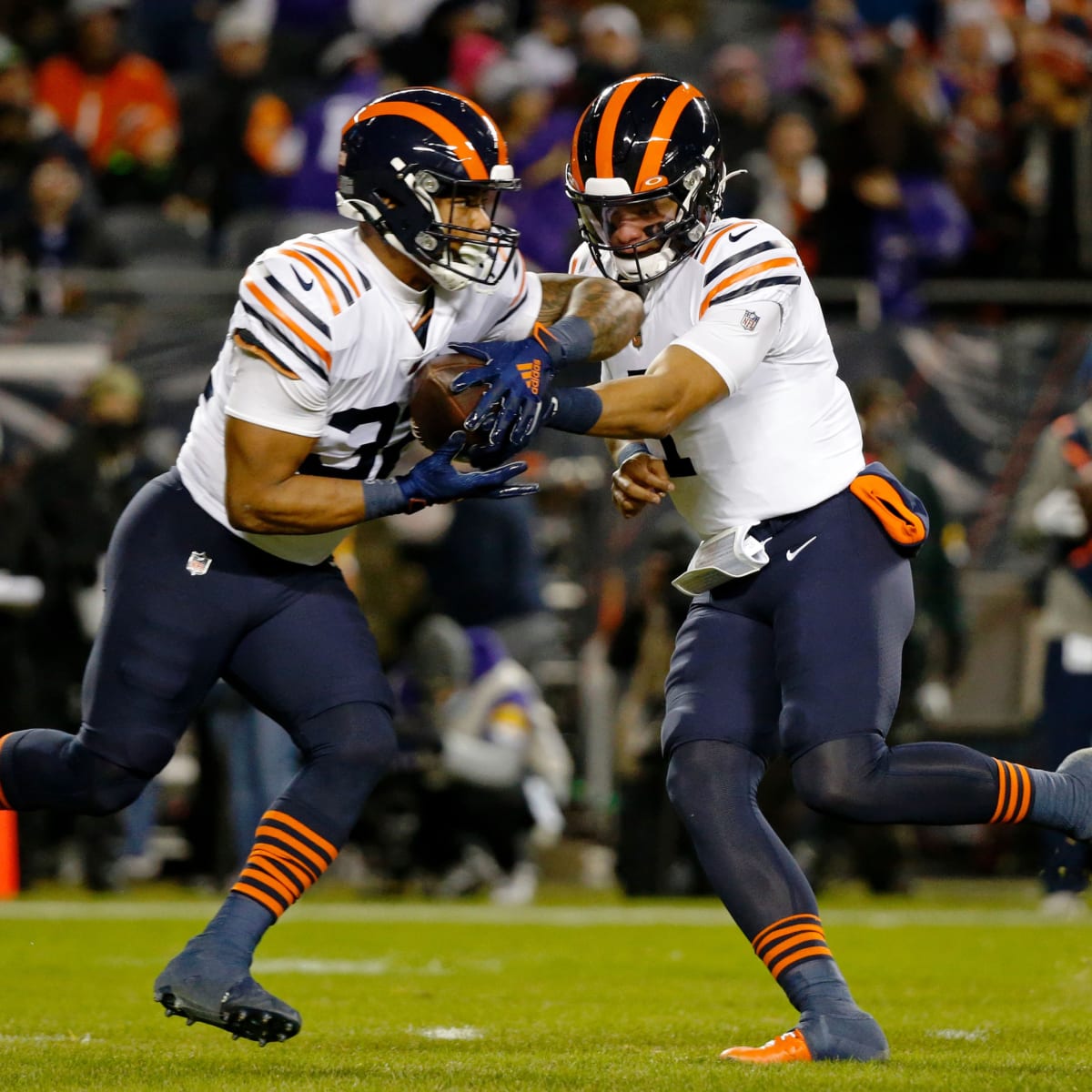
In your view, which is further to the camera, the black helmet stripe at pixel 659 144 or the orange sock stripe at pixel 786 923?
the black helmet stripe at pixel 659 144

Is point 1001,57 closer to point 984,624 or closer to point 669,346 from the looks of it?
point 984,624

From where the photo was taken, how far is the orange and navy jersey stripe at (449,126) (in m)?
4.07

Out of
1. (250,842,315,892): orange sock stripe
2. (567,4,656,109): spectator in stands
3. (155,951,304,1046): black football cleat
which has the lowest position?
(155,951,304,1046): black football cleat

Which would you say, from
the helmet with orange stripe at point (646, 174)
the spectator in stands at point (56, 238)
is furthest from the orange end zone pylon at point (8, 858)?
the helmet with orange stripe at point (646, 174)

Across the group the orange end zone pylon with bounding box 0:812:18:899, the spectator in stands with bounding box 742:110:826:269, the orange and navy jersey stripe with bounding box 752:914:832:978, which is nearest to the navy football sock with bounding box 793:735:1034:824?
the orange and navy jersey stripe with bounding box 752:914:832:978

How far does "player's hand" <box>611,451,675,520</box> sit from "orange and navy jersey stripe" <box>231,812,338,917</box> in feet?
3.01

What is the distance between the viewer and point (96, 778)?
4.21 meters

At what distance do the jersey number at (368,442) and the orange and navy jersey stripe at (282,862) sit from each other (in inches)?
28.7

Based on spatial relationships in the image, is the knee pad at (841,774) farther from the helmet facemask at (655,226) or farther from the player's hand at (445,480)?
the helmet facemask at (655,226)

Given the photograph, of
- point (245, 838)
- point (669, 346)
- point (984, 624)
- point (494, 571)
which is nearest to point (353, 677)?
point (669, 346)

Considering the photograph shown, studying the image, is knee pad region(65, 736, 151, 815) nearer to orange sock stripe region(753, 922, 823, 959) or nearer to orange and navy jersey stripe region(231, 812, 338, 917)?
orange and navy jersey stripe region(231, 812, 338, 917)

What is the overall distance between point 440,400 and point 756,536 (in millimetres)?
711

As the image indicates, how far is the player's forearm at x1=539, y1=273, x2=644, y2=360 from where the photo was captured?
13.6 ft

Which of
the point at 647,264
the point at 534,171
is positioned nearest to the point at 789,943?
the point at 647,264
